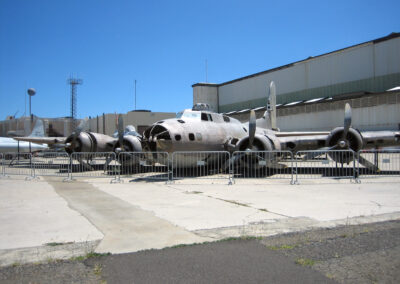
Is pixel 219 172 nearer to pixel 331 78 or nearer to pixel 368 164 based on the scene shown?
pixel 368 164

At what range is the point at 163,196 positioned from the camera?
30.1ft

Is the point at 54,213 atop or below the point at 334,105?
below

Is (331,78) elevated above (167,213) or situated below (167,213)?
above

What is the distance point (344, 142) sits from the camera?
44.5ft

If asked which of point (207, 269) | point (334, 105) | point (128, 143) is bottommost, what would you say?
point (207, 269)

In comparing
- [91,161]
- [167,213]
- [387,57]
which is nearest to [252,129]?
[167,213]

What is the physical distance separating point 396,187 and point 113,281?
33.7 ft

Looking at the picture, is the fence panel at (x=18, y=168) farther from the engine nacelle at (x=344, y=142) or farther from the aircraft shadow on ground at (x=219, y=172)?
the engine nacelle at (x=344, y=142)

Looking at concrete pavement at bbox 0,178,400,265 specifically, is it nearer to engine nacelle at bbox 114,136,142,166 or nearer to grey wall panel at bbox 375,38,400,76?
engine nacelle at bbox 114,136,142,166

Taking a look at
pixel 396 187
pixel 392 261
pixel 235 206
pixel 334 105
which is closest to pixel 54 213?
pixel 235 206

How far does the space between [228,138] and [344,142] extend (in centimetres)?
522

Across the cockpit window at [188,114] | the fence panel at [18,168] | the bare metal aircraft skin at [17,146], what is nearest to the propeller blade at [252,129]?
the cockpit window at [188,114]

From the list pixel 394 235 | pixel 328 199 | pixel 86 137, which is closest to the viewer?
pixel 394 235

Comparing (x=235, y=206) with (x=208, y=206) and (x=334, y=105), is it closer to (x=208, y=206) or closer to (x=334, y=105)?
(x=208, y=206)
